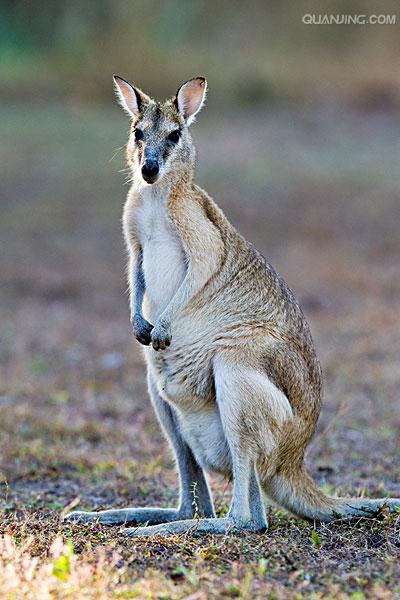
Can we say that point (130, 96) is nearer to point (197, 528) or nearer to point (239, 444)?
point (239, 444)

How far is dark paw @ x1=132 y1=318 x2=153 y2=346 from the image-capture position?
445cm

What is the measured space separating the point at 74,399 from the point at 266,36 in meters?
19.1

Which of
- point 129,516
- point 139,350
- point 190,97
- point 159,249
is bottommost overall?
point 129,516

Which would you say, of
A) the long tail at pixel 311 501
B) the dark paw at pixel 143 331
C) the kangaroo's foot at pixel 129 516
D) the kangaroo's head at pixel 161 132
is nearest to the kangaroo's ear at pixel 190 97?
the kangaroo's head at pixel 161 132

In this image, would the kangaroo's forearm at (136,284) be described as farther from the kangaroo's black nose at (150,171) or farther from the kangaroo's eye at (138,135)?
the kangaroo's eye at (138,135)

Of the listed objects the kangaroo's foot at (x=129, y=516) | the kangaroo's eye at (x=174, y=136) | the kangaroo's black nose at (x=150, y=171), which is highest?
the kangaroo's eye at (x=174, y=136)

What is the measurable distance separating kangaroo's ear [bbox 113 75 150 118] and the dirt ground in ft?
6.96

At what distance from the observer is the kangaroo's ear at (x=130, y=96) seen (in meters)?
4.62

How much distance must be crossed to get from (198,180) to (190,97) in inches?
444

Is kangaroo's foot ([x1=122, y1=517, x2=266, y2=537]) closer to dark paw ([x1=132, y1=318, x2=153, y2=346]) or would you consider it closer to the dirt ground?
the dirt ground

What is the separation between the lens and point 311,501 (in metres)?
4.20

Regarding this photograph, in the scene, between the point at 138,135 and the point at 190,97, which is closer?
the point at 138,135

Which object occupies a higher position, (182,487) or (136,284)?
(136,284)

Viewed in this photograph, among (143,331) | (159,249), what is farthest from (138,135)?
(143,331)
